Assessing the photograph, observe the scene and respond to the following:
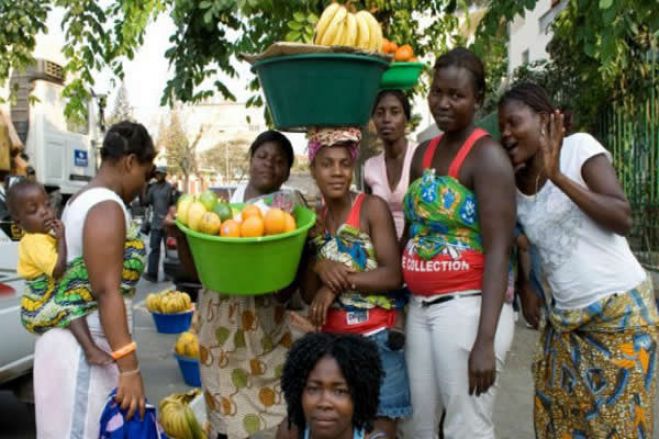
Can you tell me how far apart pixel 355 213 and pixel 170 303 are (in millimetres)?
4248

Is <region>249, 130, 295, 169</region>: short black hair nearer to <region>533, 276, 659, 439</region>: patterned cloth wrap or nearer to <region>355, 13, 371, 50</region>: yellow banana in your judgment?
<region>355, 13, 371, 50</region>: yellow banana

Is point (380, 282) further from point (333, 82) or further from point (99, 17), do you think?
point (99, 17)

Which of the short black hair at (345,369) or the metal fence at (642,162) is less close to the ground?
the metal fence at (642,162)

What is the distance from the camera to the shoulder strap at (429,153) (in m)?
2.38

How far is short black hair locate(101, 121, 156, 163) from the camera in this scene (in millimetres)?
2260

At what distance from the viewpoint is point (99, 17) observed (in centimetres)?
562

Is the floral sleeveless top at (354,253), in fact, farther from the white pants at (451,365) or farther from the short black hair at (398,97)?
the short black hair at (398,97)

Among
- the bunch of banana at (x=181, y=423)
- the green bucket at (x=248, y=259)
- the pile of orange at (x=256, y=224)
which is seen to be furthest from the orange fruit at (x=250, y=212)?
the bunch of banana at (x=181, y=423)

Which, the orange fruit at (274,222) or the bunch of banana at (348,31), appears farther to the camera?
the bunch of banana at (348,31)

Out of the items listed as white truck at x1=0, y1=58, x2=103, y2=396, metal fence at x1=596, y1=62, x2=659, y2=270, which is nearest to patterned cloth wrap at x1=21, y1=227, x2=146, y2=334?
metal fence at x1=596, y1=62, x2=659, y2=270

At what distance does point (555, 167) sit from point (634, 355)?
71cm

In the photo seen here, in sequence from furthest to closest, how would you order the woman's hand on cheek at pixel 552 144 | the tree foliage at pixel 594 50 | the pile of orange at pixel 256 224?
1. the tree foliage at pixel 594 50
2. the pile of orange at pixel 256 224
3. the woman's hand on cheek at pixel 552 144

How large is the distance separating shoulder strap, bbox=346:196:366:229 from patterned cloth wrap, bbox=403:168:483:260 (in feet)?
0.82

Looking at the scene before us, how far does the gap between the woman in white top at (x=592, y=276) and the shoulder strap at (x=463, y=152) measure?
0.09 meters
